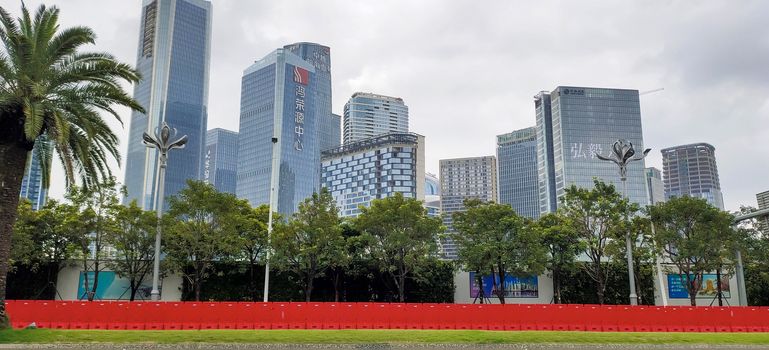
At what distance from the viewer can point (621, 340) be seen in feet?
72.7

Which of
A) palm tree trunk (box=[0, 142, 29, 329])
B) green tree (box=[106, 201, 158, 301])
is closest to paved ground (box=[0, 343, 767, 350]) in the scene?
palm tree trunk (box=[0, 142, 29, 329])

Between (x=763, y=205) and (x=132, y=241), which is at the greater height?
(x=763, y=205)

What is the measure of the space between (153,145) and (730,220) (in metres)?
33.8

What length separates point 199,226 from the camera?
3597cm

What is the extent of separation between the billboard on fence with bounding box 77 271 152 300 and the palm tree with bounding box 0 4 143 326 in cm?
1959

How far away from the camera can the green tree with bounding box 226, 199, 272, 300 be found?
123 ft

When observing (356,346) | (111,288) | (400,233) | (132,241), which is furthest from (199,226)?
(356,346)

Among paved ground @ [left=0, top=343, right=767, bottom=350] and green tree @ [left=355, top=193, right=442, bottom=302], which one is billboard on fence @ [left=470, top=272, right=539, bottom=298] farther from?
paved ground @ [left=0, top=343, right=767, bottom=350]

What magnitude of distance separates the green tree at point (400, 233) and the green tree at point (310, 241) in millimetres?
2219

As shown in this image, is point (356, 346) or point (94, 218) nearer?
point (356, 346)

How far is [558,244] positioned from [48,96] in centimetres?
3130

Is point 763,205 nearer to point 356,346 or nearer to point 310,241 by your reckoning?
point 310,241

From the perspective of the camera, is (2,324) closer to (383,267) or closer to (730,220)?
(383,267)

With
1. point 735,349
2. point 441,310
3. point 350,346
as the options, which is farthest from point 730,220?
point 350,346
